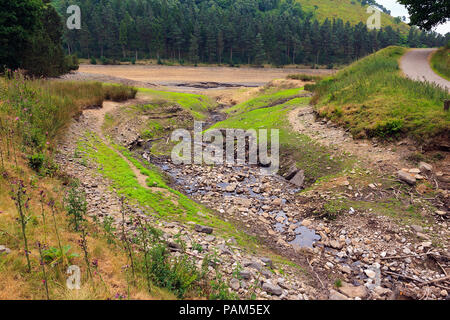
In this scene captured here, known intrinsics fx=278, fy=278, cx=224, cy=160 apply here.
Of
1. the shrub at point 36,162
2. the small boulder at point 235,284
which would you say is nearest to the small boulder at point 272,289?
the small boulder at point 235,284

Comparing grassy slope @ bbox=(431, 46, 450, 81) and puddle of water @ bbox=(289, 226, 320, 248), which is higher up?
grassy slope @ bbox=(431, 46, 450, 81)

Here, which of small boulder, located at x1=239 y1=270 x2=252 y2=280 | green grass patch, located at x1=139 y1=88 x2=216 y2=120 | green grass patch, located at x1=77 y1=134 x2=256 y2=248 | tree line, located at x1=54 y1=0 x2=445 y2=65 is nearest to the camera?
small boulder, located at x1=239 y1=270 x2=252 y2=280

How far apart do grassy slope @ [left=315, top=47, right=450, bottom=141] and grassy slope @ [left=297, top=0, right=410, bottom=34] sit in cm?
14992

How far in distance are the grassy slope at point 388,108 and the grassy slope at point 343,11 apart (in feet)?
492

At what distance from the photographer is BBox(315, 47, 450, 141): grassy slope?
38.1ft

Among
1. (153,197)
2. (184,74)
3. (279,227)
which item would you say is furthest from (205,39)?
(279,227)

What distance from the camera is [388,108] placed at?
13367mm

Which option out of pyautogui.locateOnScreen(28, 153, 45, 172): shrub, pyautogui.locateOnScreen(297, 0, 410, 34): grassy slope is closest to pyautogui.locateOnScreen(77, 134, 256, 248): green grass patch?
pyautogui.locateOnScreen(28, 153, 45, 172): shrub

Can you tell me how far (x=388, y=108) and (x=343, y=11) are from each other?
17760 centimetres

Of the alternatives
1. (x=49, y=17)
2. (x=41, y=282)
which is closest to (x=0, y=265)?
(x=41, y=282)

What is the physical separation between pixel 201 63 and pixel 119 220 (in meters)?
77.4

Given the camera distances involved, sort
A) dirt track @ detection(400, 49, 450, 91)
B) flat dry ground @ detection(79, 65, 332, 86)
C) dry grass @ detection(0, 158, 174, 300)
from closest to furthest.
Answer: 1. dry grass @ detection(0, 158, 174, 300)
2. dirt track @ detection(400, 49, 450, 91)
3. flat dry ground @ detection(79, 65, 332, 86)

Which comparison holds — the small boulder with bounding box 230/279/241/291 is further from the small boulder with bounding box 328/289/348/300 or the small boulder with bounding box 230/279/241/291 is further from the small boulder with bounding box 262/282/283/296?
the small boulder with bounding box 328/289/348/300

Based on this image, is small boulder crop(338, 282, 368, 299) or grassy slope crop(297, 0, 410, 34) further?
grassy slope crop(297, 0, 410, 34)
